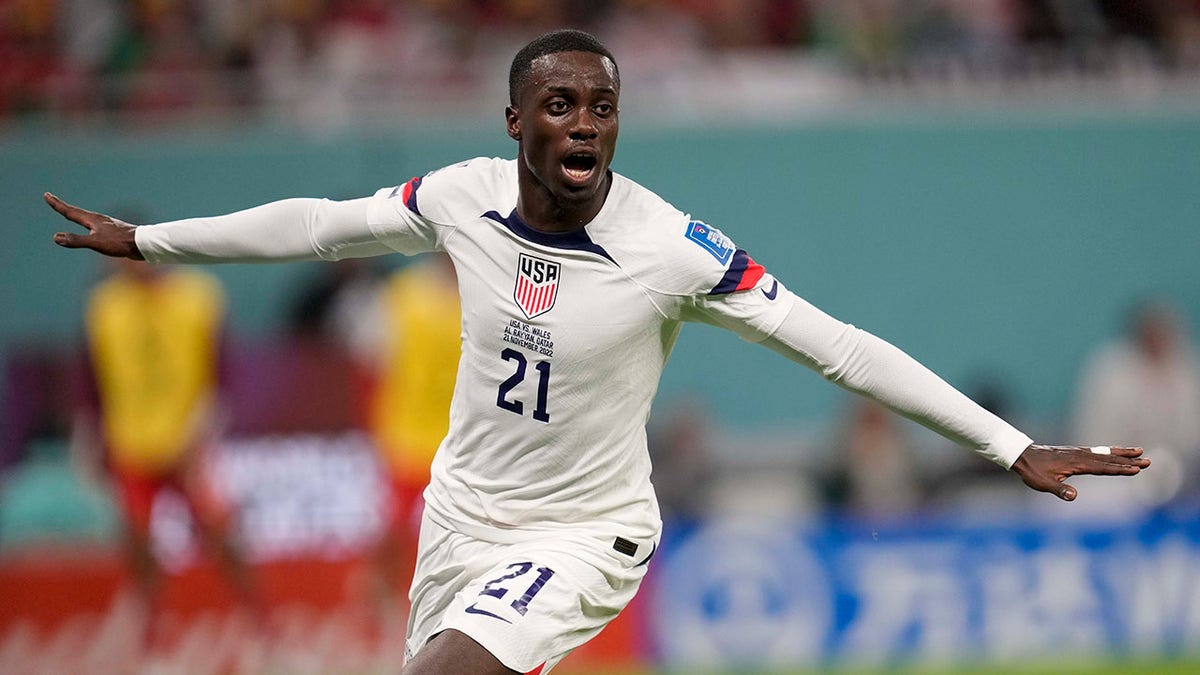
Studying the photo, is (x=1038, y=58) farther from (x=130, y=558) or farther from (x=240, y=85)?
(x=130, y=558)

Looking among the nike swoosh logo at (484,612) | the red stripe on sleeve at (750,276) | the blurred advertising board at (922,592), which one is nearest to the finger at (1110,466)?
the red stripe on sleeve at (750,276)

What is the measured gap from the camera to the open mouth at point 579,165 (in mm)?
4684

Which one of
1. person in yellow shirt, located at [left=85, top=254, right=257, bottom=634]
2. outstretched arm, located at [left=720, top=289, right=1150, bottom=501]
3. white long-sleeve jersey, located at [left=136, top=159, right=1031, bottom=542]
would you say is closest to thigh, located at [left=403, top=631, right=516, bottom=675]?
white long-sleeve jersey, located at [left=136, top=159, right=1031, bottom=542]

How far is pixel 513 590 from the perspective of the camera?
15.5 feet

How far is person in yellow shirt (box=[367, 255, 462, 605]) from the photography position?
32.9 ft

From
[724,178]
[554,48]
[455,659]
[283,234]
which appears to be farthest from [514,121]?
[724,178]

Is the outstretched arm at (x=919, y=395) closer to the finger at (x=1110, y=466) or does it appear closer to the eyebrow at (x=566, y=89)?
the finger at (x=1110, y=466)

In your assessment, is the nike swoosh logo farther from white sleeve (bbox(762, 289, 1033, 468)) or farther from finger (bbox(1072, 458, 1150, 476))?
finger (bbox(1072, 458, 1150, 476))

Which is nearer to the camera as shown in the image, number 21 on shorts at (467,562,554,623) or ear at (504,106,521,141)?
number 21 on shorts at (467,562,554,623)

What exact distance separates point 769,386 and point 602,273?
871cm

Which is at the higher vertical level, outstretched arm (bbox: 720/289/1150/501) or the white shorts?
outstretched arm (bbox: 720/289/1150/501)

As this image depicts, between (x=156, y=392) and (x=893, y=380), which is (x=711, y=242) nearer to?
(x=893, y=380)

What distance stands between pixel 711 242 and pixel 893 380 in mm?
625

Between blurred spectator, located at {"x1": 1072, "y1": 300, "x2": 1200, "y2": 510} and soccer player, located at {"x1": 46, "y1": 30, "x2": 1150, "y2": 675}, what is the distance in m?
7.30
